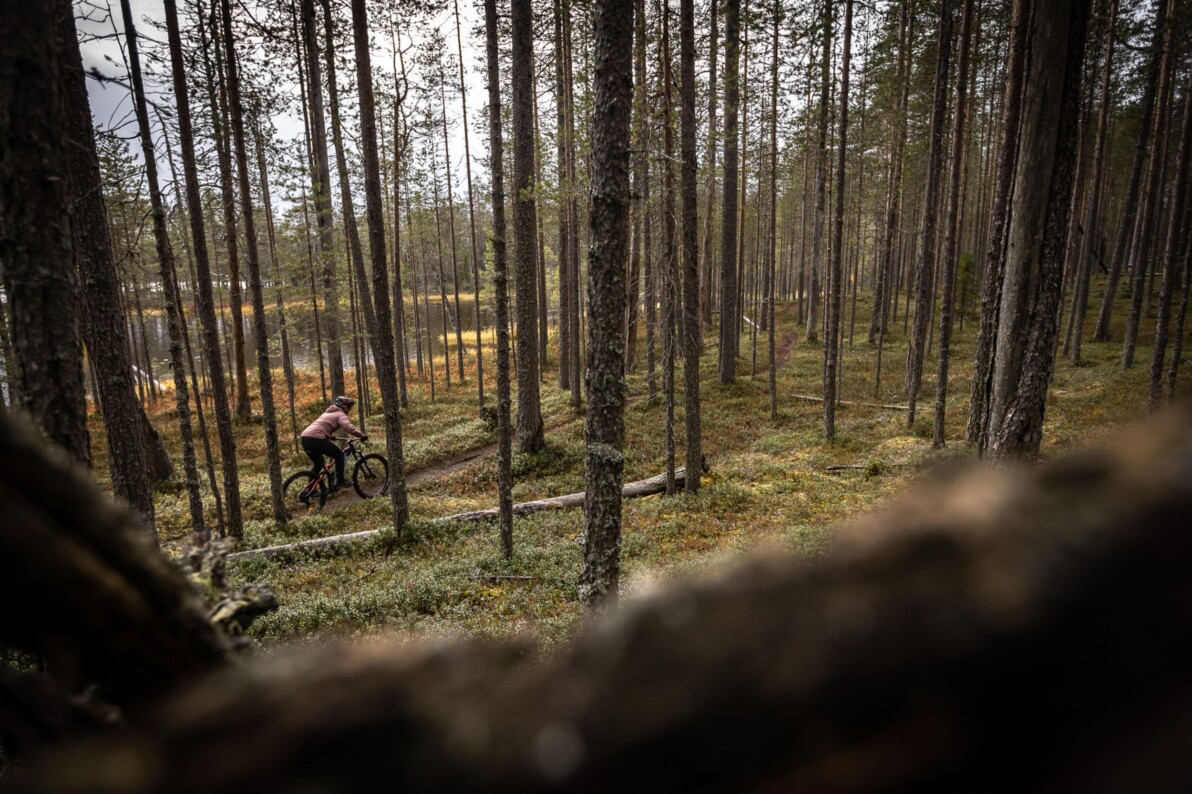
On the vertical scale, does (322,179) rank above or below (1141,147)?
below

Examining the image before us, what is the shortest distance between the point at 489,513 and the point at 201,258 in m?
6.98

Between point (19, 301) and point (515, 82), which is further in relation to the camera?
point (515, 82)

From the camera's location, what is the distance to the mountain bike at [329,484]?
528 inches

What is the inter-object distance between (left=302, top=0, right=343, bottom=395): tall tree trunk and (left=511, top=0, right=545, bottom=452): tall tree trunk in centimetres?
383

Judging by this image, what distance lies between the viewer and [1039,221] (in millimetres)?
5297

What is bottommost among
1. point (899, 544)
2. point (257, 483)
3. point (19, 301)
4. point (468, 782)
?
point (257, 483)

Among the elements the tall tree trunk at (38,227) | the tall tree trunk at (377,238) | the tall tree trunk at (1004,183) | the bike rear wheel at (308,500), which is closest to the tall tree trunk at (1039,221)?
the tall tree trunk at (1004,183)

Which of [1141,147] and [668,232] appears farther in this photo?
[1141,147]

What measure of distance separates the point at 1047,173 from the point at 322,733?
703 cm

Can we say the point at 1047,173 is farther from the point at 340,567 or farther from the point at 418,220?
the point at 418,220

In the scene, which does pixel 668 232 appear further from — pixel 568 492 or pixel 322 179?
pixel 322 179

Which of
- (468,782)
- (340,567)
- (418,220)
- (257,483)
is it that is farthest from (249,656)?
(418,220)

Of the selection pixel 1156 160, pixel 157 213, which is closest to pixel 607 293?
pixel 157 213

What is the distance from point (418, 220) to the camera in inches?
1259
